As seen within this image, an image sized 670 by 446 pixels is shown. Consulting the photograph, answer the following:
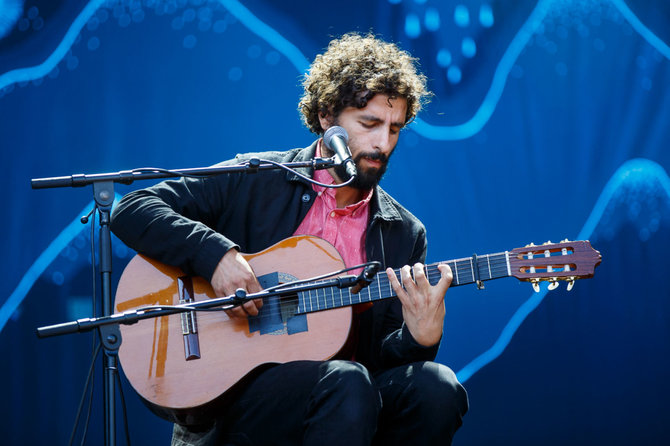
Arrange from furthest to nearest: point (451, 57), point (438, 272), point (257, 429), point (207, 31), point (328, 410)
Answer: point (451, 57), point (207, 31), point (438, 272), point (257, 429), point (328, 410)

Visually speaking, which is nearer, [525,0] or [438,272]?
[438,272]

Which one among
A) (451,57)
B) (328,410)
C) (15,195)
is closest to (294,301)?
(328,410)

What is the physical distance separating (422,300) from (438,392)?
0.29 metres

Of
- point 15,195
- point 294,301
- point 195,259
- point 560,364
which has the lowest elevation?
point 560,364

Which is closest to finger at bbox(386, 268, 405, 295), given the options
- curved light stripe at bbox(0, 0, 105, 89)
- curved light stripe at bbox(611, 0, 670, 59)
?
curved light stripe at bbox(0, 0, 105, 89)

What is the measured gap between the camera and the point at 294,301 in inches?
90.7

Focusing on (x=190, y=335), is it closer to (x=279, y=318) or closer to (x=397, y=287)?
(x=279, y=318)

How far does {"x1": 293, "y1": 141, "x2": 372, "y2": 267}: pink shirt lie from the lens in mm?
2631

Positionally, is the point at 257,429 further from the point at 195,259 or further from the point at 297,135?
the point at 297,135

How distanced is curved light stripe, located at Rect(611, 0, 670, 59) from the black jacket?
1.90 metres

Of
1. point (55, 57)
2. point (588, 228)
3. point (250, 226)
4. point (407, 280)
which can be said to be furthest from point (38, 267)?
point (588, 228)

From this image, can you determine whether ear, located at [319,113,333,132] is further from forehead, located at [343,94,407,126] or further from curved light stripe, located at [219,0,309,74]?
curved light stripe, located at [219,0,309,74]

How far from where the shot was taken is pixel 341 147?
2023 mm

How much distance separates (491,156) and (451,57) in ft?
1.76
